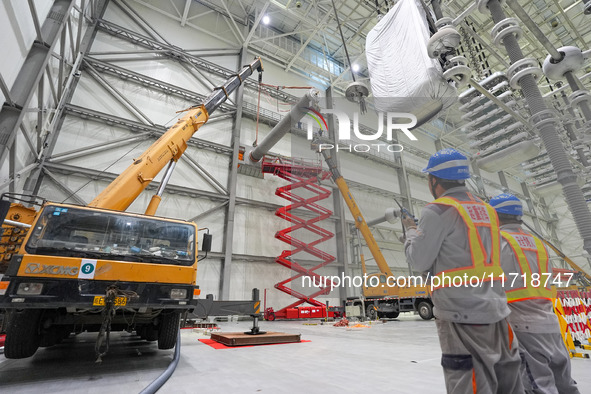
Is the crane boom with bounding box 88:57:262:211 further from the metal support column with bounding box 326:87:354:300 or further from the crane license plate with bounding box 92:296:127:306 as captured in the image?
the metal support column with bounding box 326:87:354:300

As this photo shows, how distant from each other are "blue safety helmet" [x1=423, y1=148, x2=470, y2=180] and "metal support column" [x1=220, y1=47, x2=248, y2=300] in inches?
413

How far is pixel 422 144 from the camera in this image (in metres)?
21.1

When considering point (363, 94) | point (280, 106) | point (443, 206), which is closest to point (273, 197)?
point (280, 106)

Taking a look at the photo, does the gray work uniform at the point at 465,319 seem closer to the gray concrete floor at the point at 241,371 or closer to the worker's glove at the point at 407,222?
the worker's glove at the point at 407,222

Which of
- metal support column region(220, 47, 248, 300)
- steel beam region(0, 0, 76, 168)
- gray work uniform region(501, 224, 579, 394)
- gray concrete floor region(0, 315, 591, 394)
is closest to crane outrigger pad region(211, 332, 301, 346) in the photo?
gray concrete floor region(0, 315, 591, 394)

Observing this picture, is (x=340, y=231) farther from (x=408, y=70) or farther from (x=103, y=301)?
(x=103, y=301)

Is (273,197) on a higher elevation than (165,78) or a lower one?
lower

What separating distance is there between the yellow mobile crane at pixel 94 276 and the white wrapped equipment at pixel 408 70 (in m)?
3.83

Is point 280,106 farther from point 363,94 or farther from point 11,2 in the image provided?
point 11,2

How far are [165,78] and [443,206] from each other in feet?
44.8

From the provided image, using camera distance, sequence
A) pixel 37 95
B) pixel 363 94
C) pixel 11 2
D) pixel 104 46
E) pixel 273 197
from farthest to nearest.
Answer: pixel 273 197
pixel 104 46
pixel 37 95
pixel 363 94
pixel 11 2

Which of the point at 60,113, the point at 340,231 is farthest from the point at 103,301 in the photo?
the point at 340,231

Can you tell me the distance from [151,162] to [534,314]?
6316 mm

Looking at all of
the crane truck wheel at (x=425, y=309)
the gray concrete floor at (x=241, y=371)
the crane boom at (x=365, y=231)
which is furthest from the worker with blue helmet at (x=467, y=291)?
the crane boom at (x=365, y=231)
